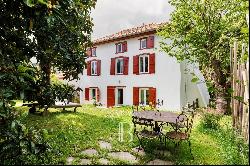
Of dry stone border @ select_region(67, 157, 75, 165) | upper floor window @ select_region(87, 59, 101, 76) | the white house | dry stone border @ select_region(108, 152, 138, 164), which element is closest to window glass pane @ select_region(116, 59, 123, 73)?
the white house

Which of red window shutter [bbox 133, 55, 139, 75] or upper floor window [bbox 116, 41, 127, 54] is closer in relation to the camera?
red window shutter [bbox 133, 55, 139, 75]

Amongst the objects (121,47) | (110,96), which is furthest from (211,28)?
(110,96)

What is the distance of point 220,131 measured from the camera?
1074cm

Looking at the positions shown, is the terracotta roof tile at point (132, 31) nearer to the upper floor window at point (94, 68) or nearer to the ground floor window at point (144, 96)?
the upper floor window at point (94, 68)

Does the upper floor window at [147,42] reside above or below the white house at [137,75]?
above

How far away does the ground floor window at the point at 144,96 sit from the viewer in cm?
2309

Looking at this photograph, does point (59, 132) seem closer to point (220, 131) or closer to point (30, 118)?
point (30, 118)

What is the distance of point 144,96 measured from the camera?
23.4 meters

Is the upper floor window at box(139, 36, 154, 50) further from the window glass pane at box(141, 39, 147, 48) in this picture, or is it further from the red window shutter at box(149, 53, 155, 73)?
the red window shutter at box(149, 53, 155, 73)

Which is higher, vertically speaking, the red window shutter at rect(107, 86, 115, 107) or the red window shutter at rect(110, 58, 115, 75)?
the red window shutter at rect(110, 58, 115, 75)

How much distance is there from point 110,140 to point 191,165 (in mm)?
3163

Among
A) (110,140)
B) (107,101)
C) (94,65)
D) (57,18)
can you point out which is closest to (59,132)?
(110,140)

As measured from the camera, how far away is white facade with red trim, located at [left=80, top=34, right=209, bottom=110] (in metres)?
21.1

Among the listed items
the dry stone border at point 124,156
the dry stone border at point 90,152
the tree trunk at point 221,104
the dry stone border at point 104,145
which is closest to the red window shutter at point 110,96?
the tree trunk at point 221,104
